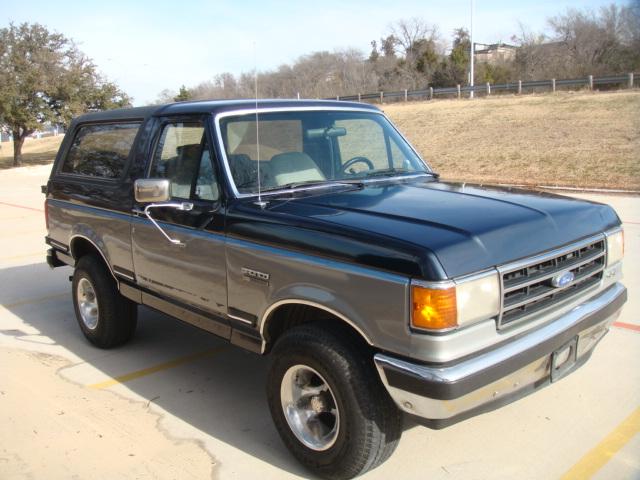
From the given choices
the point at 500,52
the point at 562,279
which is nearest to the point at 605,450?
the point at 562,279

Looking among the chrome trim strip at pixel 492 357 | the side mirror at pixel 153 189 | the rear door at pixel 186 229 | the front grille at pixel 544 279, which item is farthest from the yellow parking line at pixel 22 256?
the front grille at pixel 544 279

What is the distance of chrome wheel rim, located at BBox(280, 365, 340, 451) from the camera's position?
10.3ft

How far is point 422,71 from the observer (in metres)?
54.7

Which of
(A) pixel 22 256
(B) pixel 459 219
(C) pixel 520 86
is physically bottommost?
(A) pixel 22 256

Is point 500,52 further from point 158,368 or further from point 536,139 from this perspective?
point 158,368

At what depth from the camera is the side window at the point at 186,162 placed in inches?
150

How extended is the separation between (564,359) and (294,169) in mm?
1951

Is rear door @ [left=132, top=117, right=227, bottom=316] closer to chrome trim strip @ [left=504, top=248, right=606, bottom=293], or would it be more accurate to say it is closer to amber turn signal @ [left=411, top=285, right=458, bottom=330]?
amber turn signal @ [left=411, top=285, right=458, bottom=330]

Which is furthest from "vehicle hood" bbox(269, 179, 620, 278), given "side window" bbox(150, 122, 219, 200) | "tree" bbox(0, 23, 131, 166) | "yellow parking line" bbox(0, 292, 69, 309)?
"tree" bbox(0, 23, 131, 166)

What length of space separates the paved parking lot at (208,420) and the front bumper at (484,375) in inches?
22.3

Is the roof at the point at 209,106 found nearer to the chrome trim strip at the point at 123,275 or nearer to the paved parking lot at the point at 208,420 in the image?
the chrome trim strip at the point at 123,275

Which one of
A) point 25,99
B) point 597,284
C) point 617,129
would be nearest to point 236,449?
point 597,284

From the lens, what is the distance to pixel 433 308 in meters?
2.56

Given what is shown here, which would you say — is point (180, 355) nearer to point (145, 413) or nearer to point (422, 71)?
point (145, 413)
